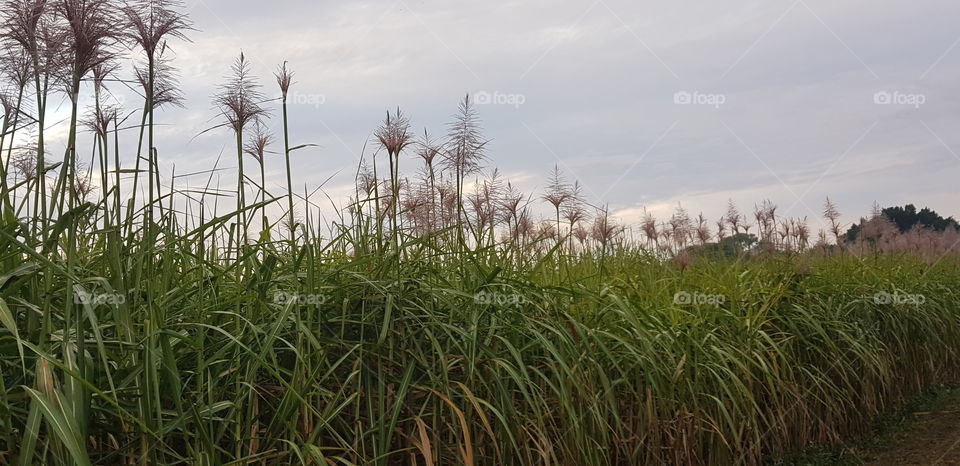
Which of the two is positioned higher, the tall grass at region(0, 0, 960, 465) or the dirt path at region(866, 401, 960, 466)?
the tall grass at region(0, 0, 960, 465)

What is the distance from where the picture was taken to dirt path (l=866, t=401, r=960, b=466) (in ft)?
18.0

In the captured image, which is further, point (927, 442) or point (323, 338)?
point (927, 442)

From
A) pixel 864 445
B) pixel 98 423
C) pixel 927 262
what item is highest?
pixel 927 262

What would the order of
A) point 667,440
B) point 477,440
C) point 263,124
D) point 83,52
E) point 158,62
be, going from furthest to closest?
point 667,440
point 263,124
point 477,440
point 158,62
point 83,52

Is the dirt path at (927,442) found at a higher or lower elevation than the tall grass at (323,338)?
lower

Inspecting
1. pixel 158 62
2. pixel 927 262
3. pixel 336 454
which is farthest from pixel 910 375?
pixel 158 62

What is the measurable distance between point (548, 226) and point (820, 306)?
2.16 meters

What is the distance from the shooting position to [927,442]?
234 inches

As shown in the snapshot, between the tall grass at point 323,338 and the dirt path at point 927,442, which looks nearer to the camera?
the tall grass at point 323,338

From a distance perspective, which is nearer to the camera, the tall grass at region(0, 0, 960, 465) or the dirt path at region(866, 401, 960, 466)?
the tall grass at region(0, 0, 960, 465)

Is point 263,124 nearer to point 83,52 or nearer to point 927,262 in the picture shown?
point 83,52

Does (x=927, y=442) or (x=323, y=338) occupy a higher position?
(x=323, y=338)

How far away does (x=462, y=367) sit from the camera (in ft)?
10.1

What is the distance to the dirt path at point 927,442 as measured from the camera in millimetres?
5477
